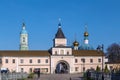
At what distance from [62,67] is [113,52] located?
64.8ft

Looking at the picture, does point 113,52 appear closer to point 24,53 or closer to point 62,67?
point 62,67

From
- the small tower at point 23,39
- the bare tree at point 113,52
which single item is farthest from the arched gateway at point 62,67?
the bare tree at point 113,52

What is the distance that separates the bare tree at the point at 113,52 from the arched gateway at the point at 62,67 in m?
18.3

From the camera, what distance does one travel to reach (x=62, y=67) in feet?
307

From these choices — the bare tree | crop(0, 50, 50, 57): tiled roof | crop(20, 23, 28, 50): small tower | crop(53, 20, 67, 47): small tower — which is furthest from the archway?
the bare tree

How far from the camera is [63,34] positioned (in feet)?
306

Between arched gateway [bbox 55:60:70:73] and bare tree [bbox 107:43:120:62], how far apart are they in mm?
18285

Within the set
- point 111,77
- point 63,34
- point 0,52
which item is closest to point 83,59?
point 63,34

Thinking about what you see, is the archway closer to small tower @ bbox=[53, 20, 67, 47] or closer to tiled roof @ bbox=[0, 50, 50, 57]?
tiled roof @ bbox=[0, 50, 50, 57]

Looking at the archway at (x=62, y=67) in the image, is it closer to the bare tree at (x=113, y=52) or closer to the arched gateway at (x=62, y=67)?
the arched gateway at (x=62, y=67)

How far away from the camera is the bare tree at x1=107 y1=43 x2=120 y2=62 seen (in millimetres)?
107062

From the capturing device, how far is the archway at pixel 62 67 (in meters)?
89.3

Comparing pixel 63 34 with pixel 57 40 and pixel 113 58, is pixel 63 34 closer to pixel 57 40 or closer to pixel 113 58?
pixel 57 40

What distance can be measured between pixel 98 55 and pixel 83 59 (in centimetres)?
332
